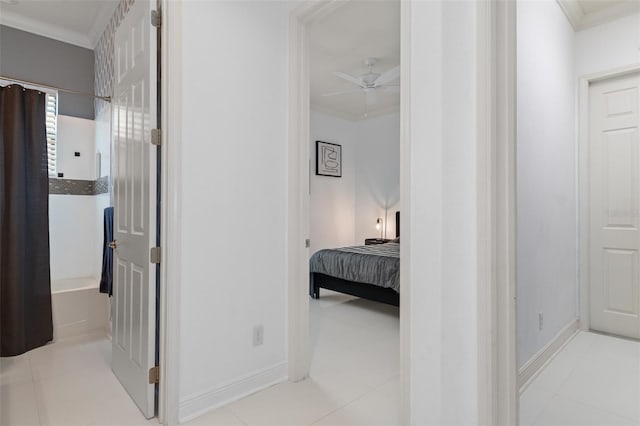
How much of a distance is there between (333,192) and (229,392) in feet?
14.7

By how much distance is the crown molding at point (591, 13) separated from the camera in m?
2.77

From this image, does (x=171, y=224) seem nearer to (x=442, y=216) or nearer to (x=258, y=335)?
(x=258, y=335)

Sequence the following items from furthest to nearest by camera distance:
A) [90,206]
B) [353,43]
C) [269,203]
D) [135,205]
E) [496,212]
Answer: [353,43], [90,206], [269,203], [135,205], [496,212]

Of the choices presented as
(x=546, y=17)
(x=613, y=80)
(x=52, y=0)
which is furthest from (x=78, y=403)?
(x=613, y=80)

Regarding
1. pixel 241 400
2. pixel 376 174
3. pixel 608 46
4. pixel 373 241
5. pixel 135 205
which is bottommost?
pixel 241 400

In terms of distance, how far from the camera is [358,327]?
10.8 ft

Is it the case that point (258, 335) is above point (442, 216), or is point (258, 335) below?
below

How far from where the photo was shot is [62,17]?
315cm

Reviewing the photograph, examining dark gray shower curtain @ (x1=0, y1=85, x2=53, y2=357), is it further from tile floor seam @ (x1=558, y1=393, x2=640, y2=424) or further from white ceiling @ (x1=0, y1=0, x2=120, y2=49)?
tile floor seam @ (x1=558, y1=393, x2=640, y2=424)

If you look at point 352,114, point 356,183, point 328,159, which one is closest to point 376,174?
point 356,183

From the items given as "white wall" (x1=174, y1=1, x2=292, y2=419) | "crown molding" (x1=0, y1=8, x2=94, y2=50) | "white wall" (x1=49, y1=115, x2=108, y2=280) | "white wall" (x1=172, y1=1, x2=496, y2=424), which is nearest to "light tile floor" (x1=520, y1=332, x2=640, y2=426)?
"white wall" (x1=172, y1=1, x2=496, y2=424)

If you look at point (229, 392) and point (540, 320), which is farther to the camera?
point (540, 320)

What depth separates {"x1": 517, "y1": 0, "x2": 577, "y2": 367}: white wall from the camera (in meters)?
2.16

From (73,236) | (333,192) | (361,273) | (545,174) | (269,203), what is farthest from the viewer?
(333,192)
